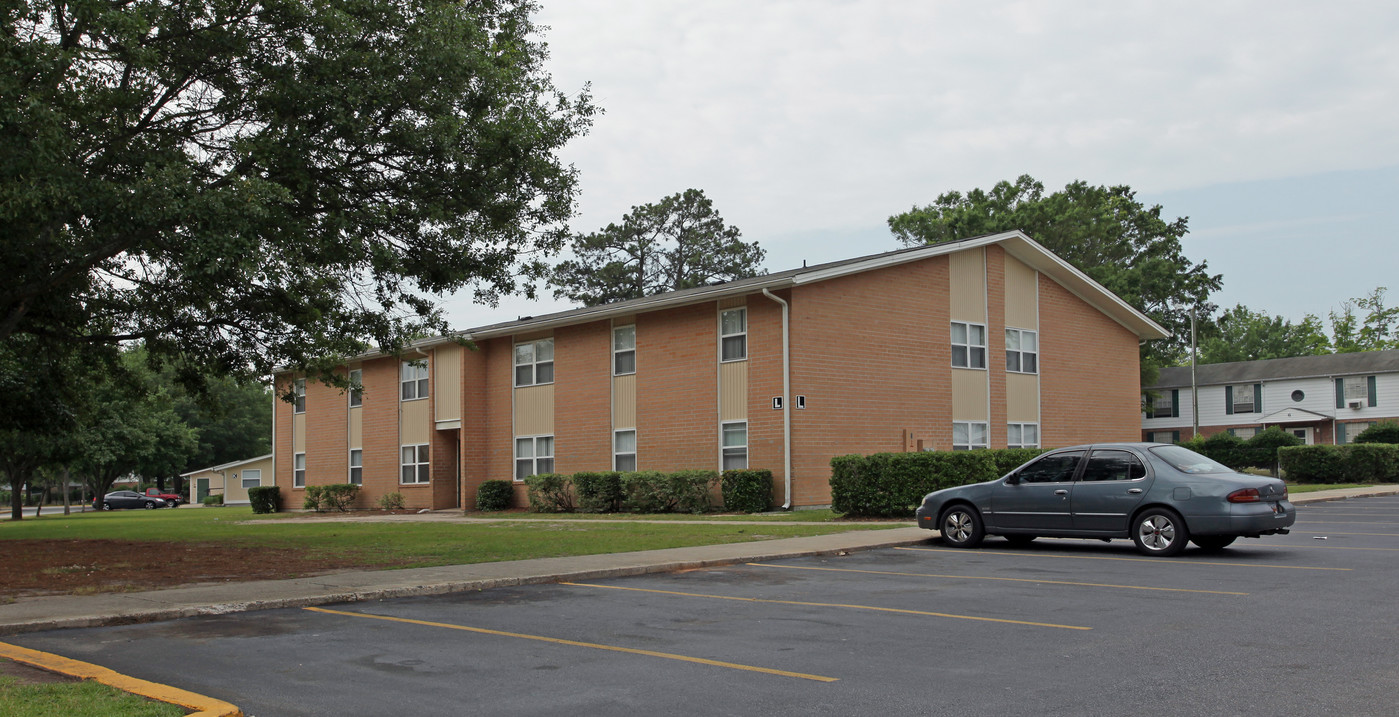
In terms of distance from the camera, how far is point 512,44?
16734 mm

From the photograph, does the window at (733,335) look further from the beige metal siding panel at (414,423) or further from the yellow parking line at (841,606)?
the yellow parking line at (841,606)

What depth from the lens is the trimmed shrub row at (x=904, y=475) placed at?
21.3m

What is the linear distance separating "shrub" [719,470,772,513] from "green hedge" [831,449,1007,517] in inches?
139

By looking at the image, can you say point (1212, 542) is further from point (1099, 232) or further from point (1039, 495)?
point (1099, 232)

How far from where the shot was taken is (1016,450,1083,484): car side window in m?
15.2

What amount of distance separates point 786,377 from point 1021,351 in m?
9.57

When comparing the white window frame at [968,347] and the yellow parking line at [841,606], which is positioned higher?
the white window frame at [968,347]

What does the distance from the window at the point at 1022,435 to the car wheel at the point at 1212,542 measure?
15.9 meters

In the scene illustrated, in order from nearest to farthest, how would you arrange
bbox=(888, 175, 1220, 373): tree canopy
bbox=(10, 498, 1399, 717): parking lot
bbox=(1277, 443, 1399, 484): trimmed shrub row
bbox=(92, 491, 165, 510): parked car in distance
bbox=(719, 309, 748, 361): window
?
bbox=(10, 498, 1399, 717): parking lot < bbox=(719, 309, 748, 361): window < bbox=(1277, 443, 1399, 484): trimmed shrub row < bbox=(888, 175, 1220, 373): tree canopy < bbox=(92, 491, 165, 510): parked car in distance

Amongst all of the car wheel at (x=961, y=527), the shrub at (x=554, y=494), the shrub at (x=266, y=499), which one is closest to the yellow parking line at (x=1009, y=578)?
the car wheel at (x=961, y=527)

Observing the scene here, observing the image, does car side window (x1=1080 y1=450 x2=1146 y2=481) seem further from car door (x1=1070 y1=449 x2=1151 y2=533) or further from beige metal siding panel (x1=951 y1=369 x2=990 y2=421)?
beige metal siding panel (x1=951 y1=369 x2=990 y2=421)

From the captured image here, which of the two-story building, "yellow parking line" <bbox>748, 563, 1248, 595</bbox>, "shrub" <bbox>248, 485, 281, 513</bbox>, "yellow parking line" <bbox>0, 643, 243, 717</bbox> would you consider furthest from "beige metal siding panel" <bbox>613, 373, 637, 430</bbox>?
the two-story building

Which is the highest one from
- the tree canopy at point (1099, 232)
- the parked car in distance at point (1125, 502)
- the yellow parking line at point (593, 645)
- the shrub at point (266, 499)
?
the tree canopy at point (1099, 232)

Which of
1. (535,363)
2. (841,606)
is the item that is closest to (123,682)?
(841,606)
